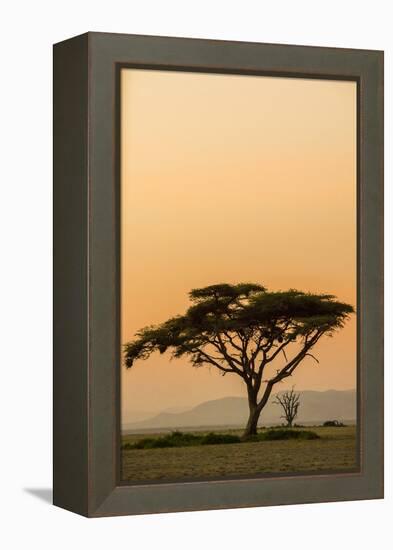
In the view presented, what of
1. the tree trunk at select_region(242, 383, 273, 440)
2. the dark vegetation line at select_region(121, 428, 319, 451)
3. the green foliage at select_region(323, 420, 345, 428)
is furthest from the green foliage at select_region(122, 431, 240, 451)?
the green foliage at select_region(323, 420, 345, 428)

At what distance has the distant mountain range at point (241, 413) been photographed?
11.2m

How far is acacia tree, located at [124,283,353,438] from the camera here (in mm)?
11242

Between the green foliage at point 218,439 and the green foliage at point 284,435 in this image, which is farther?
the green foliage at point 284,435

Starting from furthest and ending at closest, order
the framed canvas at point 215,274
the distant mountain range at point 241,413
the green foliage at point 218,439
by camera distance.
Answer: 1. the green foliage at point 218,439
2. the distant mountain range at point 241,413
3. the framed canvas at point 215,274

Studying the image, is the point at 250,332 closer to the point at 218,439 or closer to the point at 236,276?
the point at 236,276

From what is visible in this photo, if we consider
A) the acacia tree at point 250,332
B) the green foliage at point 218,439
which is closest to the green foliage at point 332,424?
the acacia tree at point 250,332

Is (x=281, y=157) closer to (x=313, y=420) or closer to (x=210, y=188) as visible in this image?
(x=210, y=188)

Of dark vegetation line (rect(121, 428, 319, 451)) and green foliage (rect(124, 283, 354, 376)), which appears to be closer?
dark vegetation line (rect(121, 428, 319, 451))

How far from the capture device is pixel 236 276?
11.4 m

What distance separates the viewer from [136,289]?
11.1m

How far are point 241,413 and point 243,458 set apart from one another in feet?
0.92

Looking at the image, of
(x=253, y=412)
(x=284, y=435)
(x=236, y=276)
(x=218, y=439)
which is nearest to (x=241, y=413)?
(x=253, y=412)

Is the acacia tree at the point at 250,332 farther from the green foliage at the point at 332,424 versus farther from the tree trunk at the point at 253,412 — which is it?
the green foliage at the point at 332,424

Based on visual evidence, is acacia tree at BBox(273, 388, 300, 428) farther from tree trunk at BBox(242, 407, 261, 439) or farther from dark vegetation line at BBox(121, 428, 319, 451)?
tree trunk at BBox(242, 407, 261, 439)
